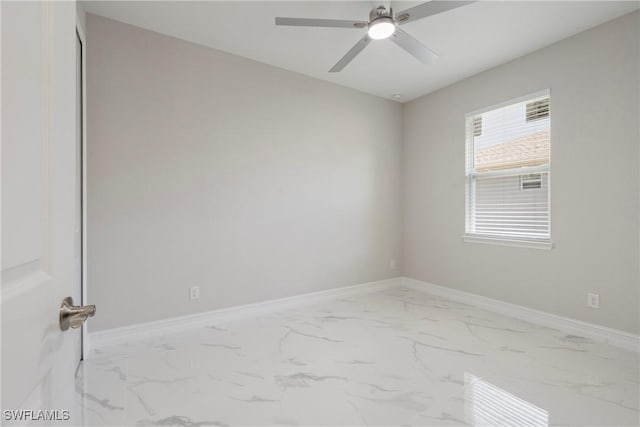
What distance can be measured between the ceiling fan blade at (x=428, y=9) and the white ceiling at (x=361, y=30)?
52 cm

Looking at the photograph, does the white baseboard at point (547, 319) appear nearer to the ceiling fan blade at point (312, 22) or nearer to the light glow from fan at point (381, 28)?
the light glow from fan at point (381, 28)

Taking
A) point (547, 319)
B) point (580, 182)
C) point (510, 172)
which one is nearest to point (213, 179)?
point (510, 172)

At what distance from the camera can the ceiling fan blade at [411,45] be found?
224cm

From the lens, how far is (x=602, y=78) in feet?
8.68

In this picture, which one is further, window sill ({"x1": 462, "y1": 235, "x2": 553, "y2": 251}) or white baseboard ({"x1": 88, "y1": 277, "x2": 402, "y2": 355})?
window sill ({"x1": 462, "y1": 235, "x2": 553, "y2": 251})

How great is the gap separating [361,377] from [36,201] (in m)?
2.06

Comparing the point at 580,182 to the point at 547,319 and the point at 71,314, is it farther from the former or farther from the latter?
the point at 71,314

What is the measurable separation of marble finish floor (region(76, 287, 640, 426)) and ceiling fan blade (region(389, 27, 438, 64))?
7.86 ft

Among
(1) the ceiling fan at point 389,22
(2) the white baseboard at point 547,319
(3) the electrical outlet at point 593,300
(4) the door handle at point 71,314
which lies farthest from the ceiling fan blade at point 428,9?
(2) the white baseboard at point 547,319

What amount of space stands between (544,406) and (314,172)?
2.89m

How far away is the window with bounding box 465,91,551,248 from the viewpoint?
10.2 ft

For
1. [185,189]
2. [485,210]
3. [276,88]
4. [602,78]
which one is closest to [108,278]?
[185,189]

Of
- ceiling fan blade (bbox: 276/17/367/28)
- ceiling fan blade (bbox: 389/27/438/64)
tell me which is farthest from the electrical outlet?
ceiling fan blade (bbox: 276/17/367/28)

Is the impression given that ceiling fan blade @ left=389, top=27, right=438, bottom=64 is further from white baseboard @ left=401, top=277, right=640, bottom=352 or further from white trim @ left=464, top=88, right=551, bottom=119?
white baseboard @ left=401, top=277, right=640, bottom=352
